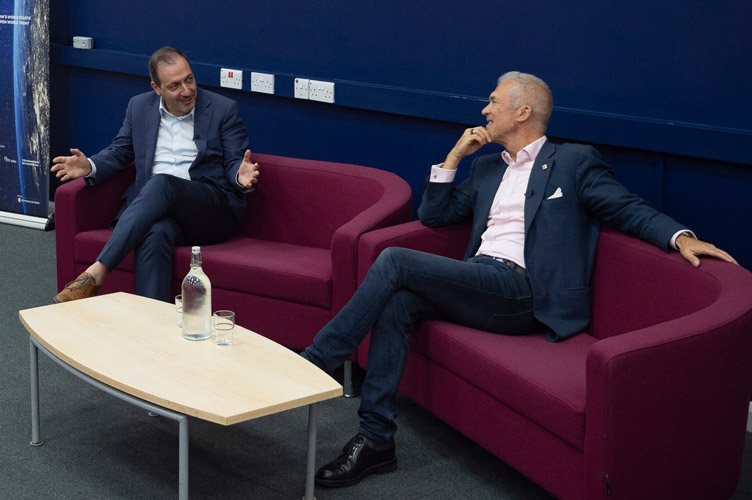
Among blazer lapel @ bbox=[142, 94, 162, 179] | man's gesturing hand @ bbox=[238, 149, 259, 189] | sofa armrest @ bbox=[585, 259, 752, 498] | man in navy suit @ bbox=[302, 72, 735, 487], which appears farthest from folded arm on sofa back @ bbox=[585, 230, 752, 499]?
blazer lapel @ bbox=[142, 94, 162, 179]

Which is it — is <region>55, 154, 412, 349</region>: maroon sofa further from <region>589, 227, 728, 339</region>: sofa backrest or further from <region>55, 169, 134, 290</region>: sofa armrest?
<region>589, 227, 728, 339</region>: sofa backrest

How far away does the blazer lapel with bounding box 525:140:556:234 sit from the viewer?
3223mm

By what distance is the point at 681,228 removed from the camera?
296 centimetres

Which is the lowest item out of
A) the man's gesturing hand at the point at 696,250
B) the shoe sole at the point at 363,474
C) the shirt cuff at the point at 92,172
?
the shoe sole at the point at 363,474

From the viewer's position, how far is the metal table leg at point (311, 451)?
2674mm

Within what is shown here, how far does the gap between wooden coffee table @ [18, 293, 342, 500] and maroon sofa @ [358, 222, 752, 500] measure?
0.55 metres

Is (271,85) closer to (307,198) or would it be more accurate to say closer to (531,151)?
(307,198)

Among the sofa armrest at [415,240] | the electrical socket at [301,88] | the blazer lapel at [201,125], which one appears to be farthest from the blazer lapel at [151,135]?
the sofa armrest at [415,240]

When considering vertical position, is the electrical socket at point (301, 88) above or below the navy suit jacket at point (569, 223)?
above

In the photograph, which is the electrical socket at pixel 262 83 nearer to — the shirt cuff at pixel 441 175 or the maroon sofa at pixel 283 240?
the maroon sofa at pixel 283 240

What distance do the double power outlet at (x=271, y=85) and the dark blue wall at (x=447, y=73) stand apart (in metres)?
0.05

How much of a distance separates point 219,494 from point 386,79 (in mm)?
2393

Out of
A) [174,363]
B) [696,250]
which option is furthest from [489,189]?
[174,363]

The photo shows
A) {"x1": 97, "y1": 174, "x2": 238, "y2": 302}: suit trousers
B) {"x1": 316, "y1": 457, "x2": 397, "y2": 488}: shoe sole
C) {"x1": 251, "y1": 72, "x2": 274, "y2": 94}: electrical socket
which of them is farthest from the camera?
{"x1": 251, "y1": 72, "x2": 274, "y2": 94}: electrical socket
